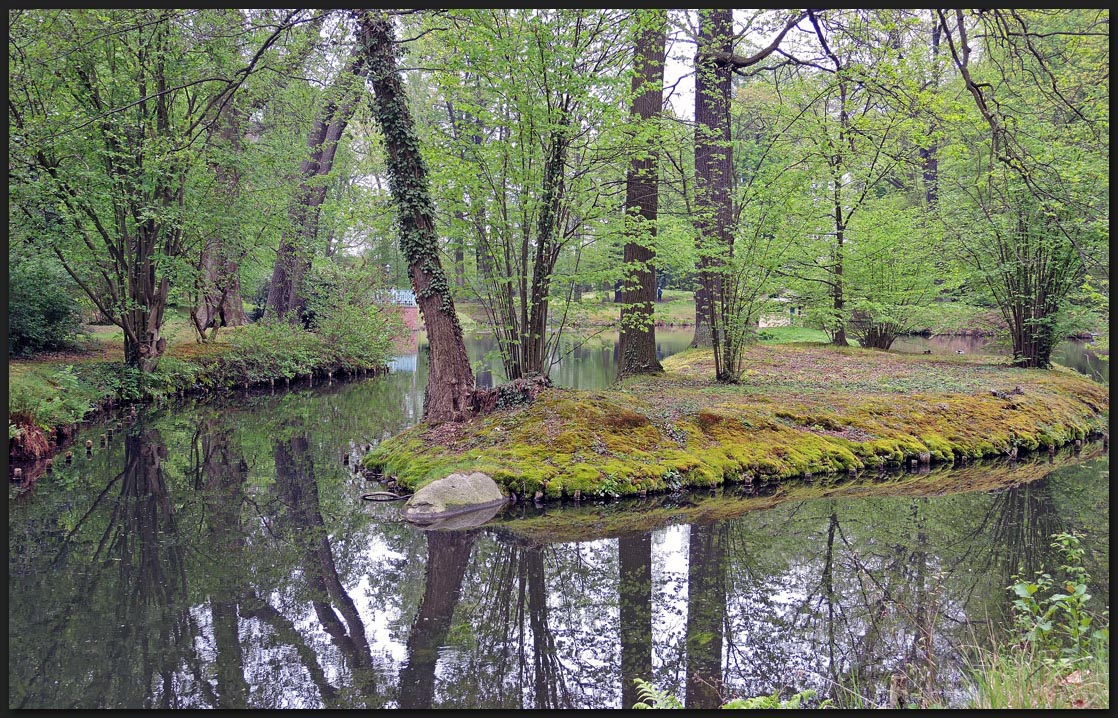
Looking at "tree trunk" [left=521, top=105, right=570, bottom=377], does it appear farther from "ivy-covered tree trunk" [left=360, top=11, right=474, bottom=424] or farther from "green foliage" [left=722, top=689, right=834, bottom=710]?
"green foliage" [left=722, top=689, right=834, bottom=710]

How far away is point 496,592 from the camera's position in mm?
4852

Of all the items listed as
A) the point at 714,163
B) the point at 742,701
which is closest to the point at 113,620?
the point at 742,701

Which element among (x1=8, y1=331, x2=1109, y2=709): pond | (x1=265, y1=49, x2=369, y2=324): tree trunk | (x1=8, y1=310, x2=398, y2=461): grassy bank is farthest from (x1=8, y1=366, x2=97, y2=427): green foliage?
(x1=265, y1=49, x2=369, y2=324): tree trunk

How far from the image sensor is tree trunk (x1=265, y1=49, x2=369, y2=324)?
16.2 m

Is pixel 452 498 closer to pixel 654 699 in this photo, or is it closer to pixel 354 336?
pixel 654 699

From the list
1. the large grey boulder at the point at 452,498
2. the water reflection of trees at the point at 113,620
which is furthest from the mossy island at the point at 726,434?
the water reflection of trees at the point at 113,620

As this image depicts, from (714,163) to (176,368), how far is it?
11415 mm

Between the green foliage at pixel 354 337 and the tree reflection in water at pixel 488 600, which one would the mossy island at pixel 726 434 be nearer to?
the tree reflection in water at pixel 488 600

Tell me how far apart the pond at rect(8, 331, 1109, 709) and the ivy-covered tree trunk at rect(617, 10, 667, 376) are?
3.82m

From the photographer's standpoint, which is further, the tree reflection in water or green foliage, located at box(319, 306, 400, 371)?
green foliage, located at box(319, 306, 400, 371)

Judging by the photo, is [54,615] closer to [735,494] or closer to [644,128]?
[735,494]

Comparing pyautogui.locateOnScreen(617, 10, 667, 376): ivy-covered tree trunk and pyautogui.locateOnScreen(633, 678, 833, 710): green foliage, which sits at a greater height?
pyautogui.locateOnScreen(617, 10, 667, 376): ivy-covered tree trunk

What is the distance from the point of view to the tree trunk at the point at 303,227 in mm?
16172

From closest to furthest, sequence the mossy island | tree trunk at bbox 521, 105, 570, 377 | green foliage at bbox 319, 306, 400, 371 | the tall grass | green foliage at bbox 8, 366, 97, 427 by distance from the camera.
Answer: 1. the tall grass
2. the mossy island
3. tree trunk at bbox 521, 105, 570, 377
4. green foliage at bbox 8, 366, 97, 427
5. green foliage at bbox 319, 306, 400, 371
